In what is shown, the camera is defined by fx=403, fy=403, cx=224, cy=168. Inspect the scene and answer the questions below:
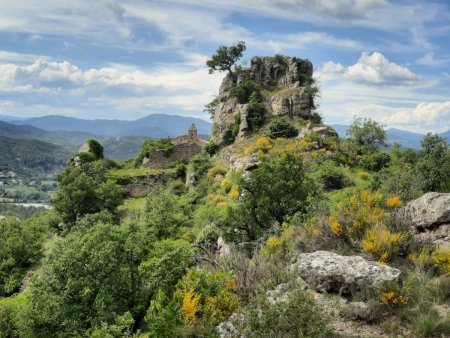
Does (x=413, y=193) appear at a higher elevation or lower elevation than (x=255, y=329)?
higher

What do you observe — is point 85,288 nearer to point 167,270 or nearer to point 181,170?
point 167,270

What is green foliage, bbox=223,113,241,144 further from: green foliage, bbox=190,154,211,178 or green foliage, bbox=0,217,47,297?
green foliage, bbox=0,217,47,297

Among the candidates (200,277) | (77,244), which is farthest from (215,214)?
(200,277)

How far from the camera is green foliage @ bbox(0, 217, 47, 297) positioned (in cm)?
3262

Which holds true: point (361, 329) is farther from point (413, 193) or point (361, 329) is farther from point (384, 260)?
point (413, 193)

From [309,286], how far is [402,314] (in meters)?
2.25

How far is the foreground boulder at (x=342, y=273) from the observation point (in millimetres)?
9594

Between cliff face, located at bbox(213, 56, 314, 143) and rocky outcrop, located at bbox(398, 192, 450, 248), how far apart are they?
33886 millimetres

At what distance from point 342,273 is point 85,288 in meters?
11.6

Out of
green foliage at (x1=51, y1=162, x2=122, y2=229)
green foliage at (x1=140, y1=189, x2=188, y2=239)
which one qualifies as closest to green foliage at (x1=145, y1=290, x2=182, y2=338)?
green foliage at (x1=140, y1=189, x2=188, y2=239)

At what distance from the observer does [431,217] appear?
12.4 meters

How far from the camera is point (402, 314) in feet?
29.1

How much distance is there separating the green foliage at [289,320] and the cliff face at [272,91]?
38.8 meters

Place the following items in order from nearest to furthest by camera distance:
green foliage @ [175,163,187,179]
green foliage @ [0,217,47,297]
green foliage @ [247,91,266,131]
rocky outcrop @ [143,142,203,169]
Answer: green foliage @ [0,217,47,297], green foliage @ [247,91,266,131], green foliage @ [175,163,187,179], rocky outcrop @ [143,142,203,169]
